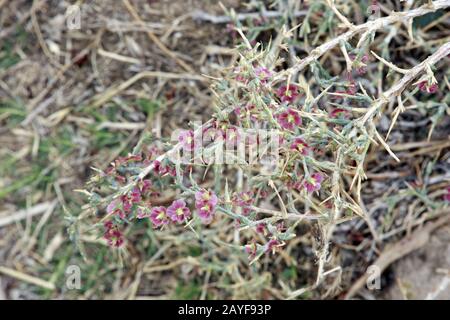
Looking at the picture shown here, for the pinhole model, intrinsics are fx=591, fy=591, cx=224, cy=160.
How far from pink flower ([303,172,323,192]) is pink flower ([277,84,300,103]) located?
218 mm

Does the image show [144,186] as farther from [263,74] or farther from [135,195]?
[263,74]

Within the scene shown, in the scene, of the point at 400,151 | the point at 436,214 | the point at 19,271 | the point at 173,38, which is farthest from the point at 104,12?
the point at 436,214

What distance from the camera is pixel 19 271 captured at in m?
2.31

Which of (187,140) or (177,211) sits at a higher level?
(187,140)

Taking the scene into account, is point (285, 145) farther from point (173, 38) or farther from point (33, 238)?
point (33, 238)

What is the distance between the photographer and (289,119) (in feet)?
4.61

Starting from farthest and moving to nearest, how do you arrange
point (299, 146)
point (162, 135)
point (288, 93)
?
point (162, 135) → point (288, 93) → point (299, 146)

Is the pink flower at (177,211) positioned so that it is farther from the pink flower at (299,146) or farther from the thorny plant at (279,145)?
the pink flower at (299,146)

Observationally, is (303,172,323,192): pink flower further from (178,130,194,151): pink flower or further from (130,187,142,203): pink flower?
(130,187,142,203): pink flower

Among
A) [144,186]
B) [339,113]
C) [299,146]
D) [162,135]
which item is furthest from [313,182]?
[162,135]

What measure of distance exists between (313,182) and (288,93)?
248mm

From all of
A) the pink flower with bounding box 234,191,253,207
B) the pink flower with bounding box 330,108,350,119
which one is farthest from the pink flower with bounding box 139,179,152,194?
the pink flower with bounding box 330,108,350,119

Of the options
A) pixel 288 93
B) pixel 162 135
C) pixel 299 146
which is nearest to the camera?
pixel 299 146

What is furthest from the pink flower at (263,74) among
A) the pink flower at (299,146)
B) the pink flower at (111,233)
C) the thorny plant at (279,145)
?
the pink flower at (111,233)
